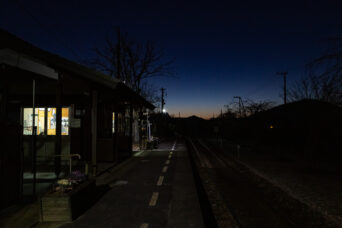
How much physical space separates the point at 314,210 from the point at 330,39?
193 inches

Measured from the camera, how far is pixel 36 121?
9.87m

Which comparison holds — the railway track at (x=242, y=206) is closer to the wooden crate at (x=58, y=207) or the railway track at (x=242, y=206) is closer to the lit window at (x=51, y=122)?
the wooden crate at (x=58, y=207)

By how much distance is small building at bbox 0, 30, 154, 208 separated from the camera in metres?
4.91

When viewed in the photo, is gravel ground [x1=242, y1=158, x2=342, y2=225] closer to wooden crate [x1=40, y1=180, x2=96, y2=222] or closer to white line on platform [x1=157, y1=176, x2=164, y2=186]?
white line on platform [x1=157, y1=176, x2=164, y2=186]

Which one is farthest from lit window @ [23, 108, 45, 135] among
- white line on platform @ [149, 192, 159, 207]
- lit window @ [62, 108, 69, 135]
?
white line on platform @ [149, 192, 159, 207]

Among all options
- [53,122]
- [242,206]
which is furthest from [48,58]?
[242,206]

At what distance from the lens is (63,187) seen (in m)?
4.57

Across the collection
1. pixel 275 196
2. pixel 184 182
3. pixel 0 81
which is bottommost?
pixel 275 196

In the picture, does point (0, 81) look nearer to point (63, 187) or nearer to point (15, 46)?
point (15, 46)

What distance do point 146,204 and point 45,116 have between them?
7.47 m

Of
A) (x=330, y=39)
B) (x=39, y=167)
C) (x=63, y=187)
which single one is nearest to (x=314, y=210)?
(x=330, y=39)

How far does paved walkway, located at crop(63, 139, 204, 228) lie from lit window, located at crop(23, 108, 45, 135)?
4394 mm

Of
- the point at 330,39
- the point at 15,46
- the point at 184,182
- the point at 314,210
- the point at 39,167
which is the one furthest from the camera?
the point at 39,167

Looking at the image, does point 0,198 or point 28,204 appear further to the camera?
point 28,204
